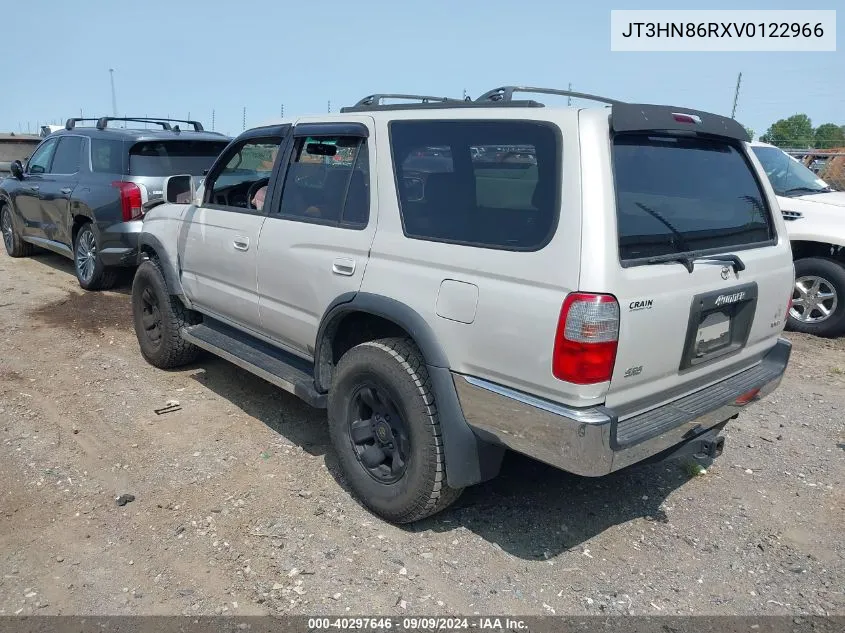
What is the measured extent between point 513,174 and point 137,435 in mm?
2944

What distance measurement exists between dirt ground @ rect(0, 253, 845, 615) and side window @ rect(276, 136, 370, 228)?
1.44 m

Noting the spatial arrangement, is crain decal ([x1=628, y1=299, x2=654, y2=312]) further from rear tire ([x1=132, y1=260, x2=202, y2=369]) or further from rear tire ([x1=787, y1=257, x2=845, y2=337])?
rear tire ([x1=787, y1=257, x2=845, y2=337])

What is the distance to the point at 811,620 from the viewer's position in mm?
2764

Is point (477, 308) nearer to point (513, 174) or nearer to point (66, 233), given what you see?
point (513, 174)

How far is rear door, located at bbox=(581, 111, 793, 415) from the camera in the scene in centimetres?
260

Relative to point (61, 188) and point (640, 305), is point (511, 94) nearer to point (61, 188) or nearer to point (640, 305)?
point (640, 305)

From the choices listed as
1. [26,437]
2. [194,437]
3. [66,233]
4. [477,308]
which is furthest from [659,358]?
[66,233]

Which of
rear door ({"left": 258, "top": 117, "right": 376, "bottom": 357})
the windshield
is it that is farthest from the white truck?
rear door ({"left": 258, "top": 117, "right": 376, "bottom": 357})

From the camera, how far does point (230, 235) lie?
4.29 meters

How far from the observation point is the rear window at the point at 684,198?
8.86 ft

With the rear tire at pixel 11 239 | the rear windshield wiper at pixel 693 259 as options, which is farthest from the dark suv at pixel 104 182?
the rear windshield wiper at pixel 693 259

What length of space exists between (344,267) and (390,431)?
2.79 ft

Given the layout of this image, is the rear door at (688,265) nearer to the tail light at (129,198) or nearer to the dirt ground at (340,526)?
the dirt ground at (340,526)

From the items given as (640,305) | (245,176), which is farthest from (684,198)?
(245,176)
